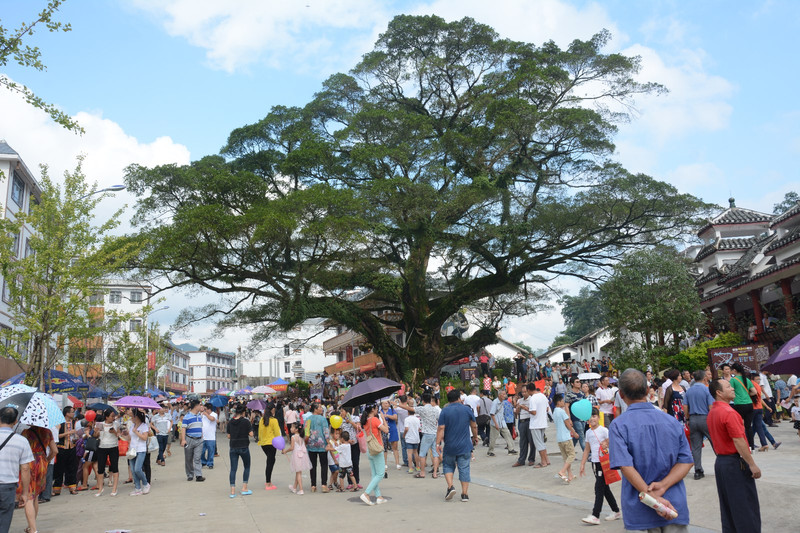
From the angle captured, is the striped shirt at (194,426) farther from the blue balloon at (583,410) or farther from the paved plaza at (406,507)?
the blue balloon at (583,410)

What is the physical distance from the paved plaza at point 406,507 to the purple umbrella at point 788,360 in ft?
4.55

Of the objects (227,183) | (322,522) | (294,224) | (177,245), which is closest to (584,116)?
(294,224)

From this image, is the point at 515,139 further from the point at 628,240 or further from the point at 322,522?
the point at 322,522

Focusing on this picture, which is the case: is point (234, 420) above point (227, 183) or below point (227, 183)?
below

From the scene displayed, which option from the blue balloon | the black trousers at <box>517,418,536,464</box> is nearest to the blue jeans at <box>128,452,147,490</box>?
the black trousers at <box>517,418,536,464</box>

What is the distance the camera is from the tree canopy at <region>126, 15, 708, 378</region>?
24172 mm

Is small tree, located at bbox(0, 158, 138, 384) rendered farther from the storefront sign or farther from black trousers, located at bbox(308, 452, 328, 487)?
the storefront sign

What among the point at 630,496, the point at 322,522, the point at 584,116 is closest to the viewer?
the point at 630,496

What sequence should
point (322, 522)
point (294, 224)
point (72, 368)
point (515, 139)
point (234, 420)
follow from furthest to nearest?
point (72, 368) < point (515, 139) < point (294, 224) < point (234, 420) < point (322, 522)

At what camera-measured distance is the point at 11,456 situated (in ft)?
22.2

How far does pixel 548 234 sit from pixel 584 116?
4.88 m

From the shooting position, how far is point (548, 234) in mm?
25672

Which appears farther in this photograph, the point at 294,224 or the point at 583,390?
the point at 294,224

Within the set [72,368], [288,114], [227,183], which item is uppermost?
[288,114]
